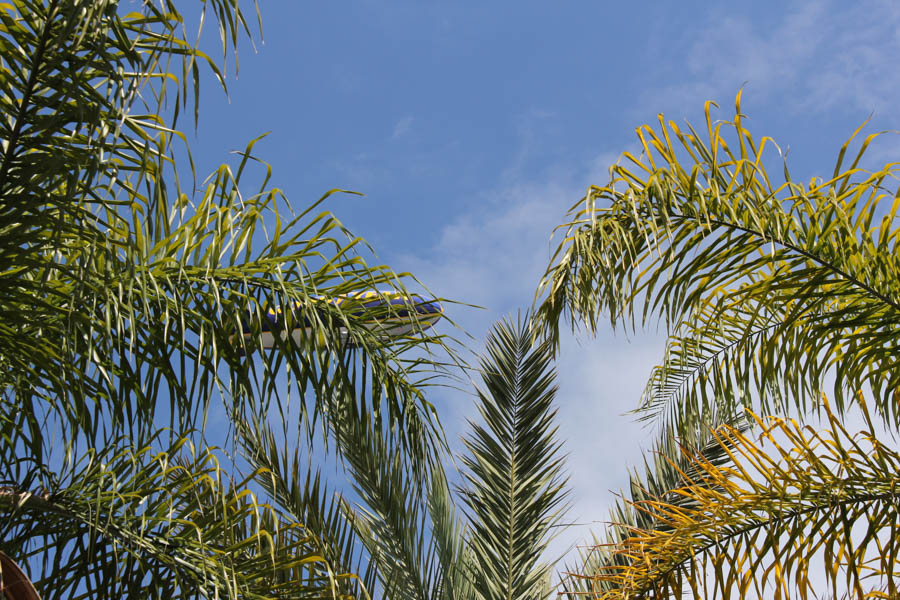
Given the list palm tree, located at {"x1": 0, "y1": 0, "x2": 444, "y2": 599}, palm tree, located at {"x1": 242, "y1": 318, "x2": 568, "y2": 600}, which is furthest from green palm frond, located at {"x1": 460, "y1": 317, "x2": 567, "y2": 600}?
palm tree, located at {"x1": 0, "y1": 0, "x2": 444, "y2": 599}

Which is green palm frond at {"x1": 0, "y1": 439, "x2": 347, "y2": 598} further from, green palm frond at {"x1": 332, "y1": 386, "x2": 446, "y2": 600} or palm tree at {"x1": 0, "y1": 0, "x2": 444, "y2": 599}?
green palm frond at {"x1": 332, "y1": 386, "x2": 446, "y2": 600}

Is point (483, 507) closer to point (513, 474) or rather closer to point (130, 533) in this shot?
point (513, 474)

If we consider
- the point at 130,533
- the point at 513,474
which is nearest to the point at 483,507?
the point at 513,474

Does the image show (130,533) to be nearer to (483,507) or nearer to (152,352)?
(152,352)

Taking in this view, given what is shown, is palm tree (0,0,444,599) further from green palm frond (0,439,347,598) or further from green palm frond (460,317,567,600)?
green palm frond (460,317,567,600)

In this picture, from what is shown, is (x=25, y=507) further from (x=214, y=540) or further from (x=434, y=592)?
(x=434, y=592)

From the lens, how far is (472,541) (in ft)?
17.8

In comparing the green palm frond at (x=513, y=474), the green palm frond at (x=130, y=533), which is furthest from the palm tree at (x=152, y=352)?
the green palm frond at (x=513, y=474)

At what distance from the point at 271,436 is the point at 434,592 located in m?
1.26

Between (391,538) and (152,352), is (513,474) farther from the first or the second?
(152,352)

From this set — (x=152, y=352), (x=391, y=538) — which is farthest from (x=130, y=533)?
(x=391, y=538)

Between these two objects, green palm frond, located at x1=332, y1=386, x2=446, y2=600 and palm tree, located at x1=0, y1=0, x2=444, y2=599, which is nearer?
palm tree, located at x1=0, y1=0, x2=444, y2=599

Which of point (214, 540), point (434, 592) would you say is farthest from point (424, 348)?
point (434, 592)

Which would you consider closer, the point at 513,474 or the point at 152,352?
the point at 152,352
